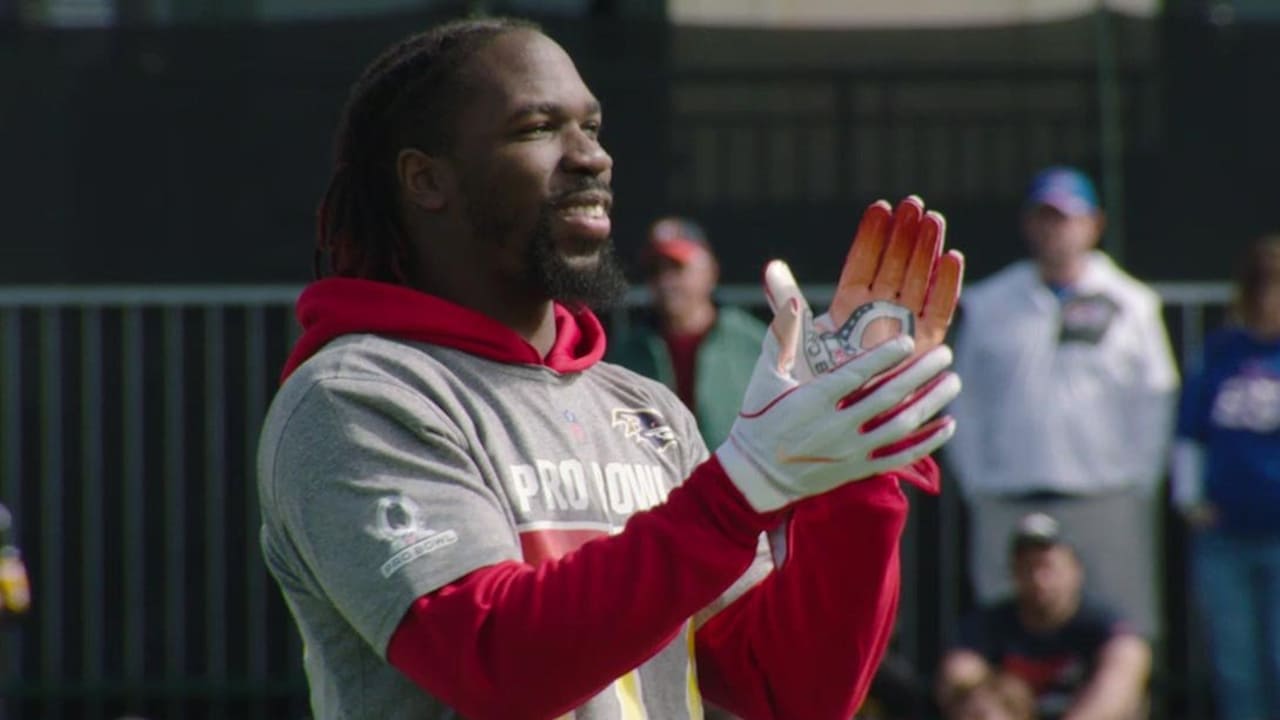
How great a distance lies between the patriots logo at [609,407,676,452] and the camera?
2734 millimetres

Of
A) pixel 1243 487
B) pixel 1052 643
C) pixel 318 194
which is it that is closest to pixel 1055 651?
pixel 1052 643

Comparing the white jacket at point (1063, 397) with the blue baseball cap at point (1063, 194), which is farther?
the blue baseball cap at point (1063, 194)

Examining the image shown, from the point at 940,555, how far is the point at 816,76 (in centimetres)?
178

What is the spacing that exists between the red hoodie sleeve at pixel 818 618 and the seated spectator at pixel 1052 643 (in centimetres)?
412

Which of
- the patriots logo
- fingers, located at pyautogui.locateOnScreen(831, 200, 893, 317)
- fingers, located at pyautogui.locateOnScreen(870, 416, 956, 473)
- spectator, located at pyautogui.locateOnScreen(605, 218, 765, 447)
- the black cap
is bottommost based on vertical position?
the black cap

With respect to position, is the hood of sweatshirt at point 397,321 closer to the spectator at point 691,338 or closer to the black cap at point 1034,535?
the spectator at point 691,338

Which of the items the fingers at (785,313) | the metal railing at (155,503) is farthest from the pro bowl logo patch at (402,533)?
the metal railing at (155,503)

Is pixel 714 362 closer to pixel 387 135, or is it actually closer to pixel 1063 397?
pixel 1063 397

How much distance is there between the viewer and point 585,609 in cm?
226

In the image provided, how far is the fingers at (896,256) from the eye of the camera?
2430mm

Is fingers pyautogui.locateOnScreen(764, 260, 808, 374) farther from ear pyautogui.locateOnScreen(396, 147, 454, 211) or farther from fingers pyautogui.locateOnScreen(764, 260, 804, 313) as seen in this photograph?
ear pyautogui.locateOnScreen(396, 147, 454, 211)

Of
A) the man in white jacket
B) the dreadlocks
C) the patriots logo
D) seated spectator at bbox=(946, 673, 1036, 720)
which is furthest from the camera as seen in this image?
the man in white jacket

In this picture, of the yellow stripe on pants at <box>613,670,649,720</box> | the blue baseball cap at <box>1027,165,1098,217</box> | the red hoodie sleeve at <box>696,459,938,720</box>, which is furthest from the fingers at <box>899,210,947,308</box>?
the blue baseball cap at <box>1027,165,1098,217</box>

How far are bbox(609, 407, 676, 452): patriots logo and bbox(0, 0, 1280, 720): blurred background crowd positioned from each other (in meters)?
4.65
